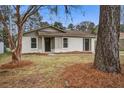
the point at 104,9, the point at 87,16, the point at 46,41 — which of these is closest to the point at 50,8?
the point at 87,16

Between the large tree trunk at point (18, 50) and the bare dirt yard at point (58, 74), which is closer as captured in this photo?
the bare dirt yard at point (58, 74)

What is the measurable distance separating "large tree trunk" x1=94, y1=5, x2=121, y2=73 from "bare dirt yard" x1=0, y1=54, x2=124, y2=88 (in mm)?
139

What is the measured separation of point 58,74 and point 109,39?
3.19ft

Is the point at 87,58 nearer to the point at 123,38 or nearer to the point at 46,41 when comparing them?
the point at 123,38

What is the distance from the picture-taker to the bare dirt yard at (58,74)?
11.1 feet

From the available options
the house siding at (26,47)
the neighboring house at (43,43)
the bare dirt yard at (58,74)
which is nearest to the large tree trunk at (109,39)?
the bare dirt yard at (58,74)

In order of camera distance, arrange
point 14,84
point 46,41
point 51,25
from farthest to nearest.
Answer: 1. point 46,41
2. point 51,25
3. point 14,84

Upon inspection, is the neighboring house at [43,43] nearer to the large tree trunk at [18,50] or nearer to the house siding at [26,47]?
the house siding at [26,47]

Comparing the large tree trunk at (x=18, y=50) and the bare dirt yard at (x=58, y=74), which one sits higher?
the large tree trunk at (x=18, y=50)

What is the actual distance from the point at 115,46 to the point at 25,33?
1.73m

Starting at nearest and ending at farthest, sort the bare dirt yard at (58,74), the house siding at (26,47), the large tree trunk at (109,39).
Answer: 1. the bare dirt yard at (58,74)
2. the large tree trunk at (109,39)
3. the house siding at (26,47)

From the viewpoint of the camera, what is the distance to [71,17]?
3.98 metres

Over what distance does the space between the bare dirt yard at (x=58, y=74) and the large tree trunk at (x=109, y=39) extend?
139 millimetres

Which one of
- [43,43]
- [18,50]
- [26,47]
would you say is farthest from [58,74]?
[43,43]
